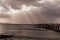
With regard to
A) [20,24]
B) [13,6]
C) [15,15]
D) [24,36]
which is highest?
[13,6]

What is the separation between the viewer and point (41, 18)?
1344 millimetres

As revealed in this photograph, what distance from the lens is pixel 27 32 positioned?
133 cm

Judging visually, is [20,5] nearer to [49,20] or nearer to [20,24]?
[20,24]

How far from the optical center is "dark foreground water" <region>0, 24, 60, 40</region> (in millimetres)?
1318

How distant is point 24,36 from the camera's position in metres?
1.33

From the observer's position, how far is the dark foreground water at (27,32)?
132cm

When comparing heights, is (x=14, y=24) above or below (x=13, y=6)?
below

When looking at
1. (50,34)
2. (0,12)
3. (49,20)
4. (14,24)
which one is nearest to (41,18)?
(49,20)

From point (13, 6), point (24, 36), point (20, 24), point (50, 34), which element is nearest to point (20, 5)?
point (13, 6)

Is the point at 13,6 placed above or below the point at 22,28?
above

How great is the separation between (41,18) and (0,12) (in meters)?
0.47

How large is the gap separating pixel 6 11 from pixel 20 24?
222 mm

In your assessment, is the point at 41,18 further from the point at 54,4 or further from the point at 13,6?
the point at 13,6

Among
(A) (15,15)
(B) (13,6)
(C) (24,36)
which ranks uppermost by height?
(B) (13,6)
